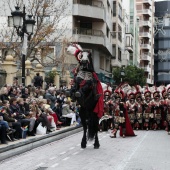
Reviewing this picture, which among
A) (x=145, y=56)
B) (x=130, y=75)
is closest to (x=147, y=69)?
(x=145, y=56)

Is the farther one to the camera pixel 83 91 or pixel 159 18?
pixel 159 18

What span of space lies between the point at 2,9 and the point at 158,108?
1060 inches

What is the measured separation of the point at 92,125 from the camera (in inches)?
583

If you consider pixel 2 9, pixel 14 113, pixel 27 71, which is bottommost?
pixel 14 113

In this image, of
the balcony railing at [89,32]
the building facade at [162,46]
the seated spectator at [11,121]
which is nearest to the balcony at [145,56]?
the building facade at [162,46]

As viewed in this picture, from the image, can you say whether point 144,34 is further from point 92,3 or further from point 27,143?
point 27,143

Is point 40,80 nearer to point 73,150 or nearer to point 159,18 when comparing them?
point 73,150

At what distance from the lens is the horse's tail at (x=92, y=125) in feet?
48.4

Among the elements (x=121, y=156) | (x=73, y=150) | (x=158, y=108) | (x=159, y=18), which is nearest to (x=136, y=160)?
(x=121, y=156)

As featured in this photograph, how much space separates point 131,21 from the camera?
289 feet

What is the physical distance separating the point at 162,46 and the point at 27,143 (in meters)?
108

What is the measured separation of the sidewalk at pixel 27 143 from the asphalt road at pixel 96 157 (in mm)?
204

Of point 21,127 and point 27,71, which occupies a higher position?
point 27,71

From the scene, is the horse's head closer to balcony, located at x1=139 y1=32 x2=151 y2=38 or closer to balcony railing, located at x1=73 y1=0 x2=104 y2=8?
balcony railing, located at x1=73 y1=0 x2=104 y2=8
